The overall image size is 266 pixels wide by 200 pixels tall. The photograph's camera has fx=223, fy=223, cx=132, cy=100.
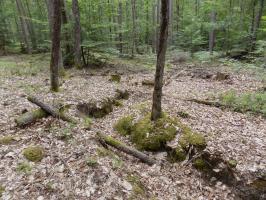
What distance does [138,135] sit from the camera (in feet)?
20.6

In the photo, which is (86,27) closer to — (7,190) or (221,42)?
(7,190)

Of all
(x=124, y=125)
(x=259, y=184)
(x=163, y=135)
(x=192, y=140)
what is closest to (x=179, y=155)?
(x=192, y=140)

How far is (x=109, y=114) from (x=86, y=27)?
7.71 m

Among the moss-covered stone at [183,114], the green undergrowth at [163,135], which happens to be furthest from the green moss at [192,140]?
the moss-covered stone at [183,114]

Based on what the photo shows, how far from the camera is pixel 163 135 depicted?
5996 mm

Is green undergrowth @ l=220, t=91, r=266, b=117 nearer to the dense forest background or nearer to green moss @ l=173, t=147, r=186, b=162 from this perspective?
the dense forest background

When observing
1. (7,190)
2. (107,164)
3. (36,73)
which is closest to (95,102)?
(107,164)

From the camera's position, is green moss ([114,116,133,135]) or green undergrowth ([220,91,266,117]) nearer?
green moss ([114,116,133,135])

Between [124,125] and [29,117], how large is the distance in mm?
2708

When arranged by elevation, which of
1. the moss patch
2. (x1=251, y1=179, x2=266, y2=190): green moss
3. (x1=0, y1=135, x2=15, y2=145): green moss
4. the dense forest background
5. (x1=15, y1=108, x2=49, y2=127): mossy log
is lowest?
(x1=251, y1=179, x2=266, y2=190): green moss

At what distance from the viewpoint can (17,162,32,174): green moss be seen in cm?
435

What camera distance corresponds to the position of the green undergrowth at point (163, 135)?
5656 mm

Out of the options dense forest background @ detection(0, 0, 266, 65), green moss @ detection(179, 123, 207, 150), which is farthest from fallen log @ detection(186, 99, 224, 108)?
dense forest background @ detection(0, 0, 266, 65)

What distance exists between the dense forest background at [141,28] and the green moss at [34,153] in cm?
913
